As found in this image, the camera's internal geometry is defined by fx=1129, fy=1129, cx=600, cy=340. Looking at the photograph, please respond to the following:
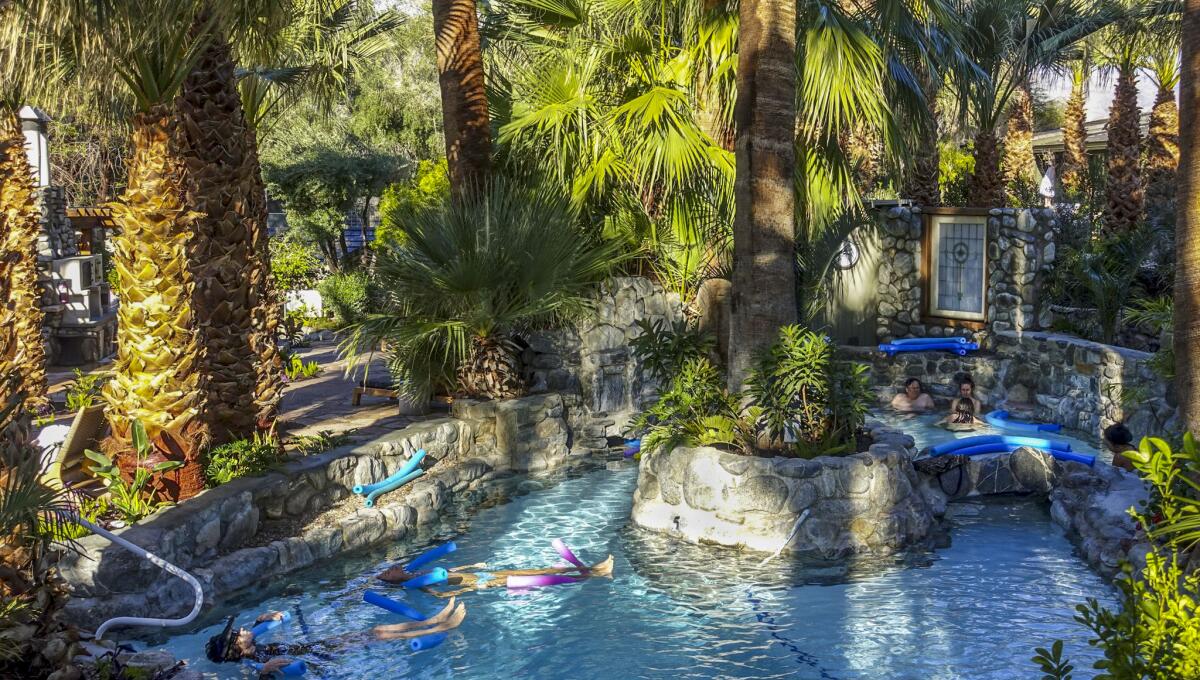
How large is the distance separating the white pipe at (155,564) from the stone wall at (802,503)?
4.21 metres

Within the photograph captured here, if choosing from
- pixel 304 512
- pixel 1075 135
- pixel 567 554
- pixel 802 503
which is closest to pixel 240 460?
pixel 304 512

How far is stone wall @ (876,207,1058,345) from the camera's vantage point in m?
15.9

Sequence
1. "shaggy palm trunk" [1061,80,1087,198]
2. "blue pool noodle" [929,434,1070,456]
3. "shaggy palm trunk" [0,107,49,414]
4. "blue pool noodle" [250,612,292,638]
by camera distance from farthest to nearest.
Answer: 1. "shaggy palm trunk" [1061,80,1087,198]
2. "blue pool noodle" [929,434,1070,456]
3. "shaggy palm trunk" [0,107,49,414]
4. "blue pool noodle" [250,612,292,638]

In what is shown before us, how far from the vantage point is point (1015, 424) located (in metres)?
14.3

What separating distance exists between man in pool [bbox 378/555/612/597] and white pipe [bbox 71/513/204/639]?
170cm

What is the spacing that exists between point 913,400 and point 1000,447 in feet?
10.9

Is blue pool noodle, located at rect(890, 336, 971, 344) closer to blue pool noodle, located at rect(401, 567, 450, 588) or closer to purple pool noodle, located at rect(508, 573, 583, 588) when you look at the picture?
purple pool noodle, located at rect(508, 573, 583, 588)

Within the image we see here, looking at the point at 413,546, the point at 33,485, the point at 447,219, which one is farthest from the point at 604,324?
A: the point at 33,485

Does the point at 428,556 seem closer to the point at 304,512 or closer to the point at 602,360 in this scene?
the point at 304,512

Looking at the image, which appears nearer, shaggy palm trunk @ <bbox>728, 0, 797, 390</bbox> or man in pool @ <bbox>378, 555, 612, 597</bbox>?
man in pool @ <bbox>378, 555, 612, 597</bbox>

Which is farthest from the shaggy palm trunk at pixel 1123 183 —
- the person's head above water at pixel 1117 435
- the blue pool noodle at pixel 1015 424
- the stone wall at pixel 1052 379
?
the person's head above water at pixel 1117 435

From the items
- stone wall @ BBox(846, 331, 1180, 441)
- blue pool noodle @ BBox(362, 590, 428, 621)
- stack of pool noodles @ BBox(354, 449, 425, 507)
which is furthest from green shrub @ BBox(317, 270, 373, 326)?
blue pool noodle @ BBox(362, 590, 428, 621)

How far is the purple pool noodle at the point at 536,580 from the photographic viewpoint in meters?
8.84

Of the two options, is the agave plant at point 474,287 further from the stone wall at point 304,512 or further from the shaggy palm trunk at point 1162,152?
the shaggy palm trunk at point 1162,152
